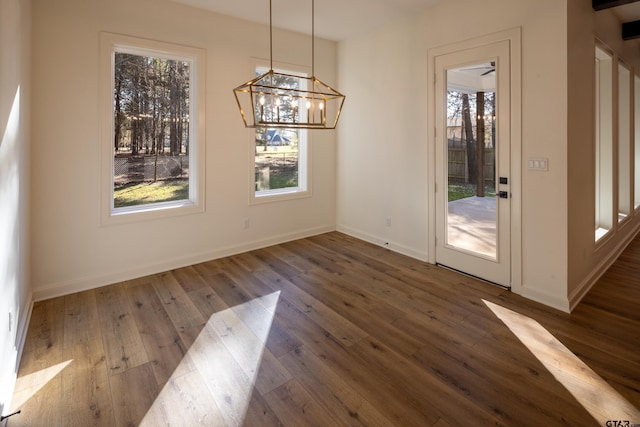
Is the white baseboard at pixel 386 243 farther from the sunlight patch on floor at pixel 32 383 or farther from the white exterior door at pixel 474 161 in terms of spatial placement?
the sunlight patch on floor at pixel 32 383

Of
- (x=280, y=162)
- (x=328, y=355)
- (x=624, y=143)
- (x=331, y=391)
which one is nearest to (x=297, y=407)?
(x=331, y=391)

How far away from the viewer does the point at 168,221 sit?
4035 mm

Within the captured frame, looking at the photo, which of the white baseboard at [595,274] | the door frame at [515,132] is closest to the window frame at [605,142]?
the white baseboard at [595,274]

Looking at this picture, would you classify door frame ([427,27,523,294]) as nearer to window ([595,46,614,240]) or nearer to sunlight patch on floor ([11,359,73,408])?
window ([595,46,614,240])

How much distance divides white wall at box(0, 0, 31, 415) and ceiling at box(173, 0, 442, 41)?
187 cm

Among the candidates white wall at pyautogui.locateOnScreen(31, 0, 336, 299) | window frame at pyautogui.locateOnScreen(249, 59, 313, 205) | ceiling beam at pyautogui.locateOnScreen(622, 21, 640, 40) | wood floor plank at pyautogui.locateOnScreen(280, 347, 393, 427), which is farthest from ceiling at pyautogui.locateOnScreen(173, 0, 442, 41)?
wood floor plank at pyautogui.locateOnScreen(280, 347, 393, 427)

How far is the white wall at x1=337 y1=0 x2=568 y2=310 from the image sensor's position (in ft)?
9.83

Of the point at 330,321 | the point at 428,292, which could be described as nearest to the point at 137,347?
the point at 330,321

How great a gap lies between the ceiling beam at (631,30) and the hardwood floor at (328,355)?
2998 millimetres

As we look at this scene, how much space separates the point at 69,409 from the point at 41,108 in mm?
2678

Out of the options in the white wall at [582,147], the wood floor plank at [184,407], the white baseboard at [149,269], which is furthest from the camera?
the white baseboard at [149,269]

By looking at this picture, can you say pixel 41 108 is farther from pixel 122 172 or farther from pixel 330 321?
pixel 330 321

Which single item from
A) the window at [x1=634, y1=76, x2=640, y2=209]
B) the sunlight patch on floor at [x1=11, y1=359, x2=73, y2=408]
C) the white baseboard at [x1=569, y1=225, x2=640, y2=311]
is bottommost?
the sunlight patch on floor at [x1=11, y1=359, x2=73, y2=408]

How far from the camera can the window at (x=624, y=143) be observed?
15.7 feet
